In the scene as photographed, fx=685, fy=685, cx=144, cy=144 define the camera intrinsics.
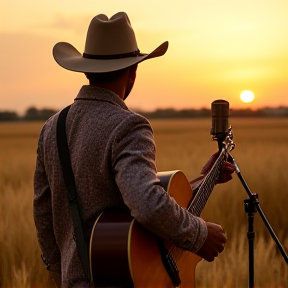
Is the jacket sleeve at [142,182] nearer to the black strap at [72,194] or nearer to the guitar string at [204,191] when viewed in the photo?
the black strap at [72,194]

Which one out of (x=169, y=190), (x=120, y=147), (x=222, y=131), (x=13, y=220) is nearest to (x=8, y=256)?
(x=13, y=220)

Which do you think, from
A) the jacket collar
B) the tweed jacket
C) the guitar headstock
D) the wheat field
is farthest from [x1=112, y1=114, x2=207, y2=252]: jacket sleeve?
the wheat field

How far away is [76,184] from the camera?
225 cm

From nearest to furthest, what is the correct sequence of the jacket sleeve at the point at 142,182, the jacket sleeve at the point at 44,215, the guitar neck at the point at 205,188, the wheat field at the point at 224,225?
the jacket sleeve at the point at 142,182 < the jacket sleeve at the point at 44,215 < the guitar neck at the point at 205,188 < the wheat field at the point at 224,225

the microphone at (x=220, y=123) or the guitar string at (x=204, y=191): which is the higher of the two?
the microphone at (x=220, y=123)

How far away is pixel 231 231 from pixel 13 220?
1.58 metres

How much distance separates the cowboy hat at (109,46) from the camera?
2352mm

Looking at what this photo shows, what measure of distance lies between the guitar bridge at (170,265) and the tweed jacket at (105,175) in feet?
0.46

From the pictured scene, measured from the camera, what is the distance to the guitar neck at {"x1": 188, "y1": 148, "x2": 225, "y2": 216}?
2701mm

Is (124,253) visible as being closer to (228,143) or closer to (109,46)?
(109,46)

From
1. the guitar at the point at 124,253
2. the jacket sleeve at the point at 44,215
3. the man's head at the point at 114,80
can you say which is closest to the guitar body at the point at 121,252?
the guitar at the point at 124,253

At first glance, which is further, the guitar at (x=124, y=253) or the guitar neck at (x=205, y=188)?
the guitar neck at (x=205, y=188)

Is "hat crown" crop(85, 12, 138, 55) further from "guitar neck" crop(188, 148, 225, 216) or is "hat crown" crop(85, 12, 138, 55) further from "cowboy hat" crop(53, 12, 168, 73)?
"guitar neck" crop(188, 148, 225, 216)

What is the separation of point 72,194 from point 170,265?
0.47 m
